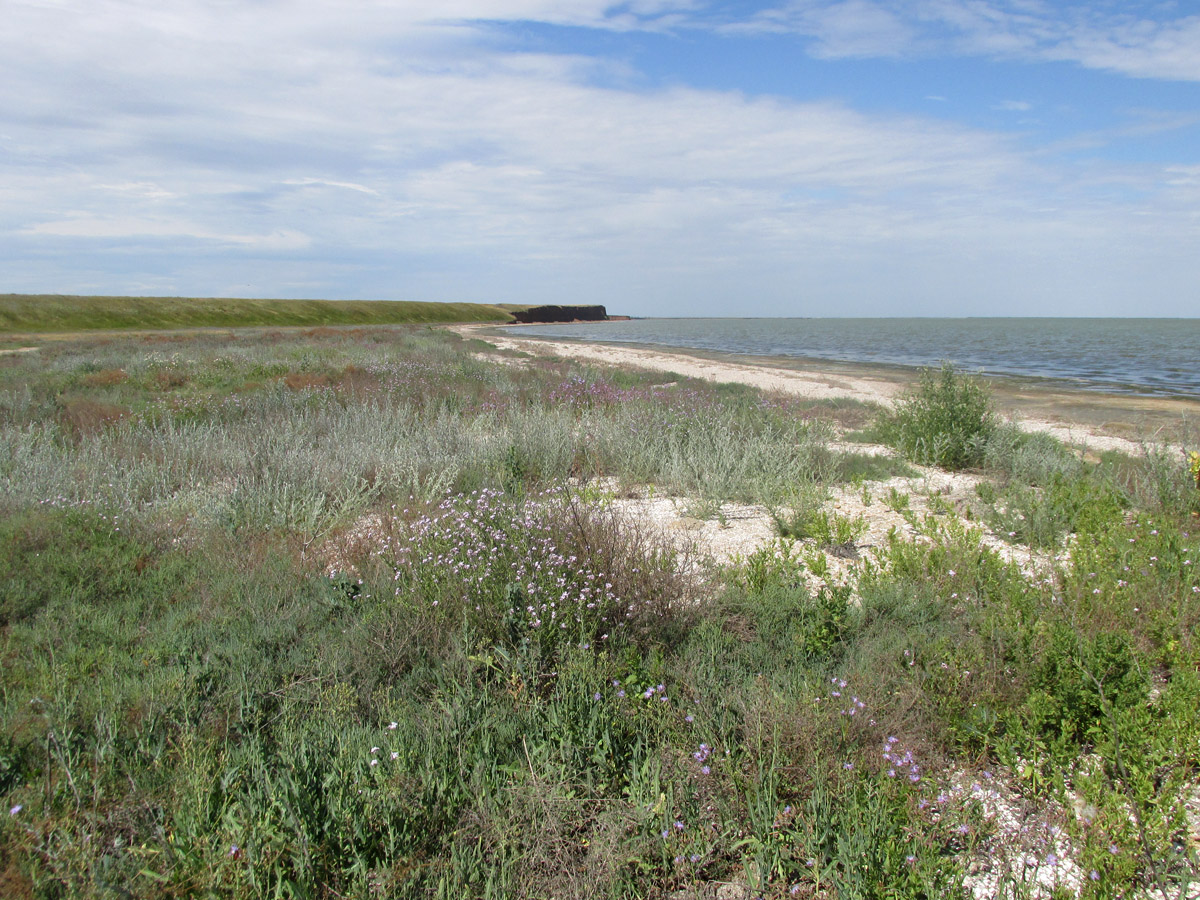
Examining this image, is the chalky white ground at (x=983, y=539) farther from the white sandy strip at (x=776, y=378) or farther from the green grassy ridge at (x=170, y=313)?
the green grassy ridge at (x=170, y=313)

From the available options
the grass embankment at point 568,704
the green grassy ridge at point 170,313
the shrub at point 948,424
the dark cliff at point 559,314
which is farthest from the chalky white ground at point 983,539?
the dark cliff at point 559,314

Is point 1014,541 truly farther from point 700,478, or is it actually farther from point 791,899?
point 791,899

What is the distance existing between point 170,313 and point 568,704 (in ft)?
256

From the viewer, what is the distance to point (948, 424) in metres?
8.58

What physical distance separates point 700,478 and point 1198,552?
4036mm

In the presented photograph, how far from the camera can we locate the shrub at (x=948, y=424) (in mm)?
8406

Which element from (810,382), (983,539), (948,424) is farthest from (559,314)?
(983,539)

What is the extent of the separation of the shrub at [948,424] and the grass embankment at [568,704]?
2.68 m

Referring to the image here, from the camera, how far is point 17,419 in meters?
9.23

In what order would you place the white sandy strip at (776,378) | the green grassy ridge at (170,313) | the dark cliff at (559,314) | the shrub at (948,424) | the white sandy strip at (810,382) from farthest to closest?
the dark cliff at (559,314) < the green grassy ridge at (170,313) < the white sandy strip at (776,378) < the white sandy strip at (810,382) < the shrub at (948,424)

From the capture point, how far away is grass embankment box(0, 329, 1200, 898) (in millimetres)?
2088

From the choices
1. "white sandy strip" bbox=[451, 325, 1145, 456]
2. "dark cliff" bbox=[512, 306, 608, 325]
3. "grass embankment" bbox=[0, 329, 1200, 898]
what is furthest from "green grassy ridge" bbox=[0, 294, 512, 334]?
"grass embankment" bbox=[0, 329, 1200, 898]

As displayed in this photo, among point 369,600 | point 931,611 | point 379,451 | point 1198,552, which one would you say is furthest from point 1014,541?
point 379,451

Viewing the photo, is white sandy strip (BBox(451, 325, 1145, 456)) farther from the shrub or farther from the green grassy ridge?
the green grassy ridge
